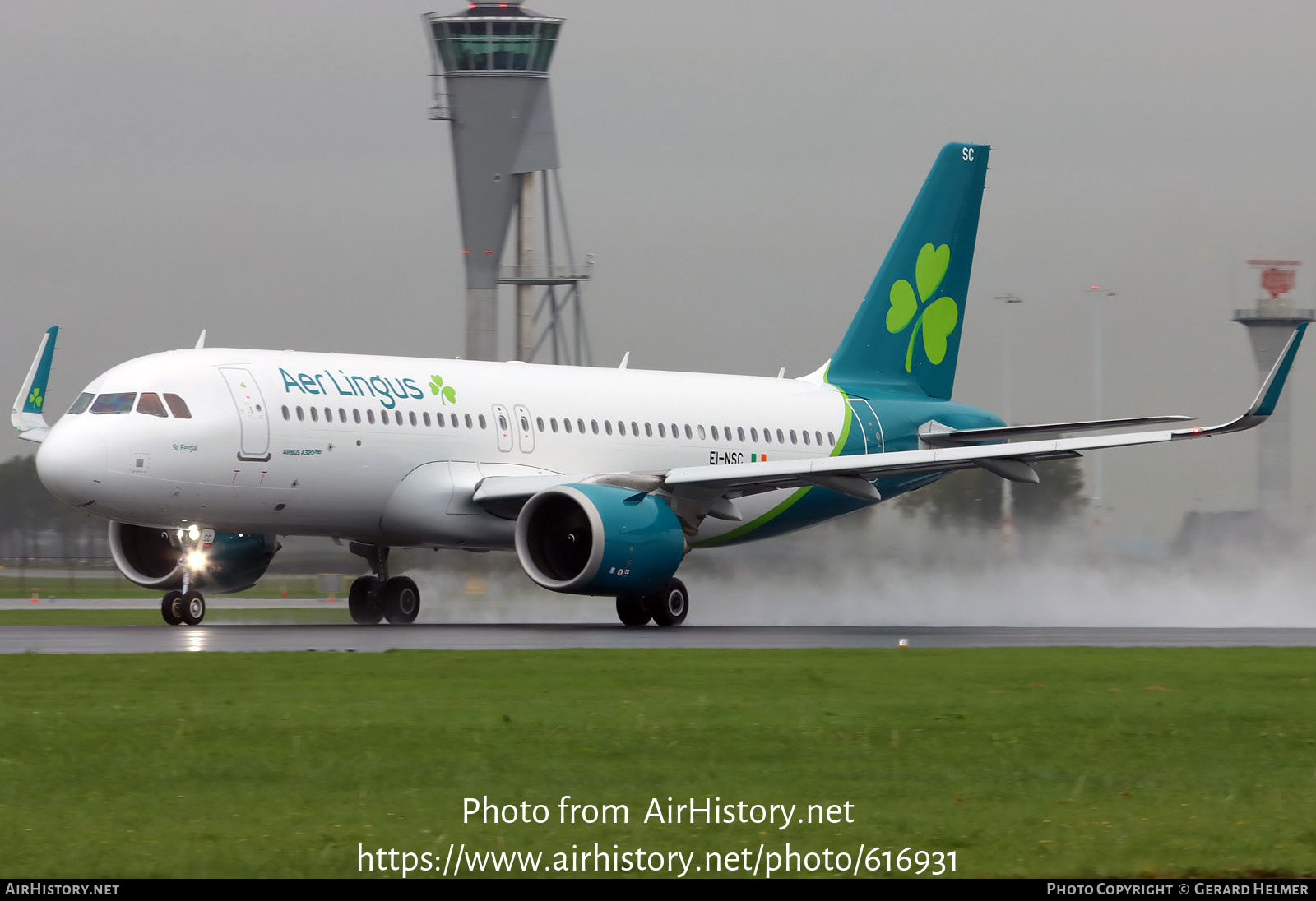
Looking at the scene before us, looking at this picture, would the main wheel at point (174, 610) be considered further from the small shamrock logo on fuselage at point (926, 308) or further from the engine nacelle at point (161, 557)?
the small shamrock logo on fuselage at point (926, 308)

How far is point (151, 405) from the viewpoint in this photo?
86.3 feet

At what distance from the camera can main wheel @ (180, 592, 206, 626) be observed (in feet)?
90.2

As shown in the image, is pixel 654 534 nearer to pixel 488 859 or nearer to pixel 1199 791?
pixel 1199 791

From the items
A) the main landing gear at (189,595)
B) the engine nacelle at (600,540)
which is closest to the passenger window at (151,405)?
the main landing gear at (189,595)

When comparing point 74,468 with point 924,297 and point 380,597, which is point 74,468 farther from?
point 924,297

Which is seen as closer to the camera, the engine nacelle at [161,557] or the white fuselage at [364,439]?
the white fuselage at [364,439]

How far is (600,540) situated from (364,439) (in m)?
4.03

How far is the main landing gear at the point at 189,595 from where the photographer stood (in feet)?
89.8

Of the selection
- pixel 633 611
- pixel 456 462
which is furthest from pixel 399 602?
pixel 633 611

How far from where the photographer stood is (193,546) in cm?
2747

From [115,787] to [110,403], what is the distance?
1609cm

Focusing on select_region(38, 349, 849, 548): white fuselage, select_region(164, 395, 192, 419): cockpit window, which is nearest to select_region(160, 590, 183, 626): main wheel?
select_region(38, 349, 849, 548): white fuselage

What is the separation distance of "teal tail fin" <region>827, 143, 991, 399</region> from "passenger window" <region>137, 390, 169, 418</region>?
14799 millimetres

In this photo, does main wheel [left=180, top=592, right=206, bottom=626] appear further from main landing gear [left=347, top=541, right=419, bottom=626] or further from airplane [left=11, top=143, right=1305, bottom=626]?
main landing gear [left=347, top=541, right=419, bottom=626]
